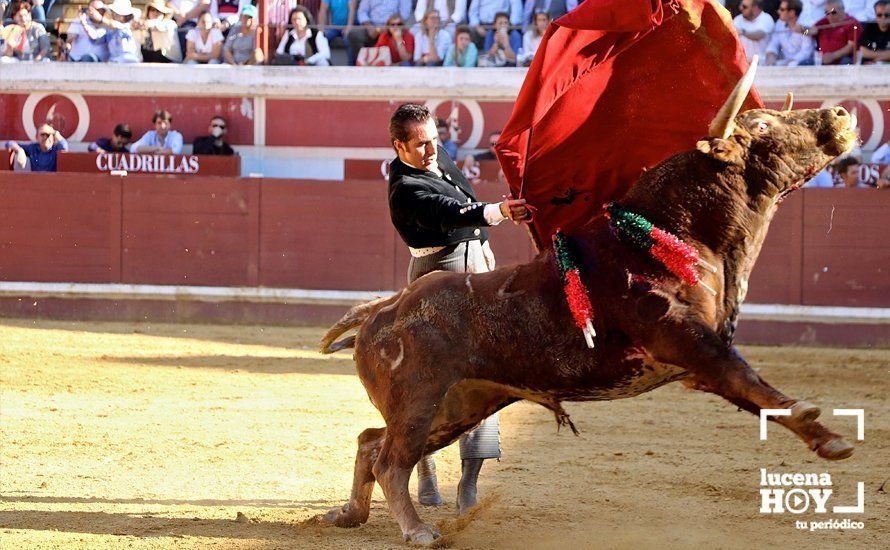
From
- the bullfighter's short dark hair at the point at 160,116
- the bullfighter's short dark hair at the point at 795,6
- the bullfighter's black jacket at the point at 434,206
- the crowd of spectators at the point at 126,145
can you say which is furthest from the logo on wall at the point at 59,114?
the bullfighter's black jacket at the point at 434,206

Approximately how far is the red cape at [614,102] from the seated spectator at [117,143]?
28.0 feet

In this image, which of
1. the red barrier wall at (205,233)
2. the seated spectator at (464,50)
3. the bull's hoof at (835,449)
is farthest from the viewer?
the seated spectator at (464,50)

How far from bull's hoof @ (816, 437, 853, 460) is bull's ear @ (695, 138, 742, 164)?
861 mm

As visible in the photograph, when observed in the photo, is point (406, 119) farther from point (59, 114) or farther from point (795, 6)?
point (59, 114)

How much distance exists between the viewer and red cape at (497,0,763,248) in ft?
13.3

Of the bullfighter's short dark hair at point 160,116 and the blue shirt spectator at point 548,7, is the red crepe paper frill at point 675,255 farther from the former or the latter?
the bullfighter's short dark hair at point 160,116

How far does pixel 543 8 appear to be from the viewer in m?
11.9

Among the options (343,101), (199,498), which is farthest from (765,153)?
(343,101)

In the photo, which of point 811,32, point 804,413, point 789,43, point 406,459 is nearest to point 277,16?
point 789,43

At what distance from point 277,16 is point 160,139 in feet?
5.69

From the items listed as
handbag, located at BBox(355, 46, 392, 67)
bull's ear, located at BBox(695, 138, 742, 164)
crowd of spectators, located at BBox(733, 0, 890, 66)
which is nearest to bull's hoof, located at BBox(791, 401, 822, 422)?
bull's ear, located at BBox(695, 138, 742, 164)

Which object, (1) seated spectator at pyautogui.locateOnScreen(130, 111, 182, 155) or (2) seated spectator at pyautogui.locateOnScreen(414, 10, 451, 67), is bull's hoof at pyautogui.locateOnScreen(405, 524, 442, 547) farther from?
(1) seated spectator at pyautogui.locateOnScreen(130, 111, 182, 155)

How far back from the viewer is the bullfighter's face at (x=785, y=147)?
3662mm

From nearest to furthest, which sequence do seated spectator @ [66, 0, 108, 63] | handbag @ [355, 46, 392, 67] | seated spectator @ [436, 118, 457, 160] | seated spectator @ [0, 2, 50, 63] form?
seated spectator @ [436, 118, 457, 160]
handbag @ [355, 46, 392, 67]
seated spectator @ [66, 0, 108, 63]
seated spectator @ [0, 2, 50, 63]
